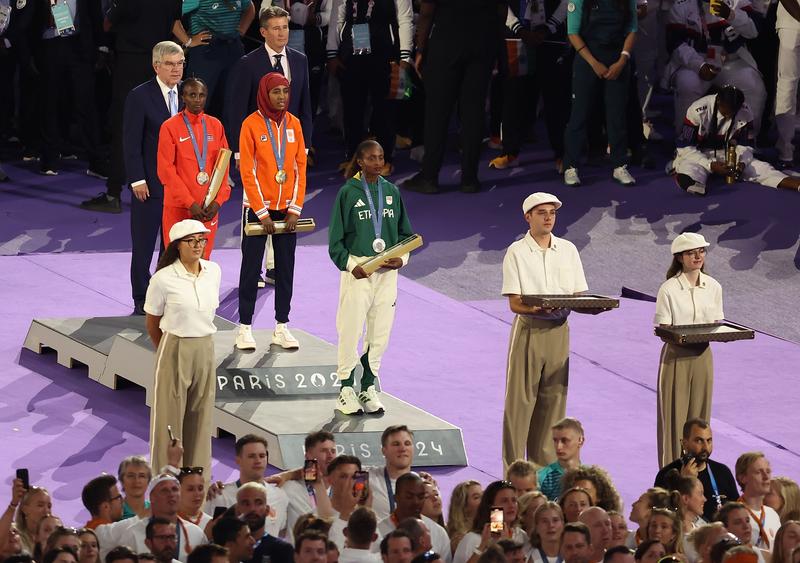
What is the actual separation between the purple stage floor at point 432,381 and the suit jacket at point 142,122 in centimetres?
158

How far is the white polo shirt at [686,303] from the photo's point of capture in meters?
11.2

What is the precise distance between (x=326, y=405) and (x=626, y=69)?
20.7 ft

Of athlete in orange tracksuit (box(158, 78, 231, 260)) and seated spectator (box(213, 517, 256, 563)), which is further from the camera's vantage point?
athlete in orange tracksuit (box(158, 78, 231, 260))

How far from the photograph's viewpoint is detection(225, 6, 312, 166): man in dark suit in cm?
1353

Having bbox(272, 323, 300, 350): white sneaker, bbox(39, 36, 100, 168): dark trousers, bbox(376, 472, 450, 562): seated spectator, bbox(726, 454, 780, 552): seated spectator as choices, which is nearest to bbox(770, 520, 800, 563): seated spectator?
bbox(726, 454, 780, 552): seated spectator

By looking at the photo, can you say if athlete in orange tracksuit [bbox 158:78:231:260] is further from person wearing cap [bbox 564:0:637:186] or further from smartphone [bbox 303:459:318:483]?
person wearing cap [bbox 564:0:637:186]

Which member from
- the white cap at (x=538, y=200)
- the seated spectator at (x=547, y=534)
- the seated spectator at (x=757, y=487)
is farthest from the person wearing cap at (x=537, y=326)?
the seated spectator at (x=547, y=534)

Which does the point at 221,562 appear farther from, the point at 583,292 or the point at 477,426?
the point at 477,426

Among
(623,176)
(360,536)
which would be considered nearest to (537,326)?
(360,536)

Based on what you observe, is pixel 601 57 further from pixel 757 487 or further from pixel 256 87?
pixel 757 487

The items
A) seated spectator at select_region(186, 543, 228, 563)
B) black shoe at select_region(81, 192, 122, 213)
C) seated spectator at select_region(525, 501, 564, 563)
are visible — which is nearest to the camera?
seated spectator at select_region(186, 543, 228, 563)

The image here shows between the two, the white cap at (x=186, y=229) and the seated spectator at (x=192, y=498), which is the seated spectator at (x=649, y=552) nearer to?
the seated spectator at (x=192, y=498)

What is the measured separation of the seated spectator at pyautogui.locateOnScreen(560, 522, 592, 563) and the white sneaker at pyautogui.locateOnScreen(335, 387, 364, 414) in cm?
327

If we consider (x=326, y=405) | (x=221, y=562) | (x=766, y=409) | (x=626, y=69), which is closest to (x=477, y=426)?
(x=326, y=405)
